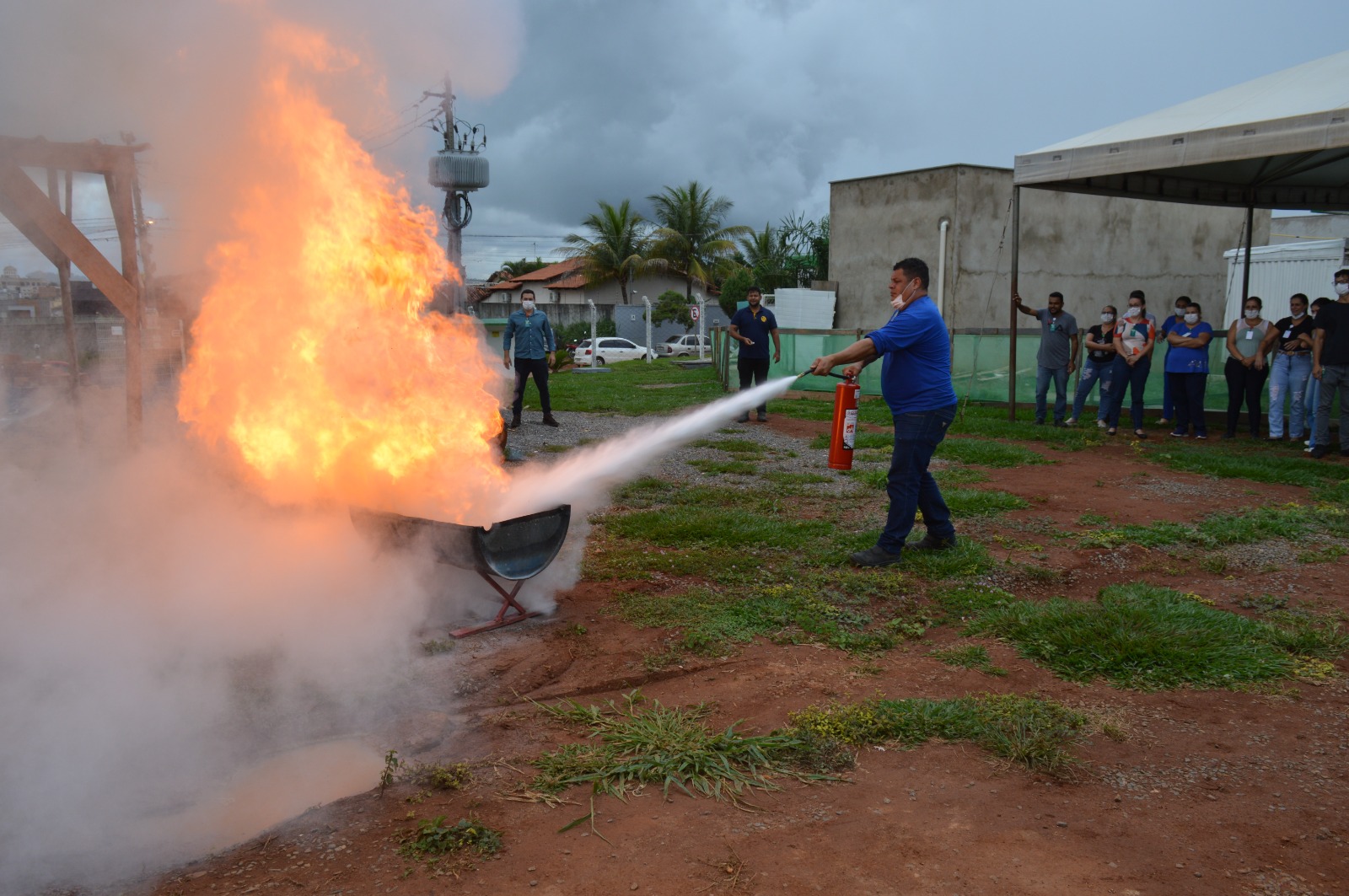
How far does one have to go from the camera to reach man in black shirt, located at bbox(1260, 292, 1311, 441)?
11312mm

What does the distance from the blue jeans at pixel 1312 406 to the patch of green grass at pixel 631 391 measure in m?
9.18

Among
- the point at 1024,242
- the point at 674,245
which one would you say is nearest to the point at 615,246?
the point at 674,245

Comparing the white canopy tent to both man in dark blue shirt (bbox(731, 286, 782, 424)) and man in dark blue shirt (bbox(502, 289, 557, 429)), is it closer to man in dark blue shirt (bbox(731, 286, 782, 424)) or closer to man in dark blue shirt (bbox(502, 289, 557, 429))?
man in dark blue shirt (bbox(731, 286, 782, 424))

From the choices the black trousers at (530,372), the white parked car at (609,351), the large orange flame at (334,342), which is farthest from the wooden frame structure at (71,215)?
the white parked car at (609,351)

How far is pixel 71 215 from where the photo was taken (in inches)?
266

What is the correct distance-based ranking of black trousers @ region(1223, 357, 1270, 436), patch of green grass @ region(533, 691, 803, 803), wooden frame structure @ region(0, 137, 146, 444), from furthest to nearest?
black trousers @ region(1223, 357, 1270, 436) → wooden frame structure @ region(0, 137, 146, 444) → patch of green grass @ region(533, 691, 803, 803)

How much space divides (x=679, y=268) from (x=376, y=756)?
4574 cm

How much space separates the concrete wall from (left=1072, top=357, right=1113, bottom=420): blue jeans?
300 inches

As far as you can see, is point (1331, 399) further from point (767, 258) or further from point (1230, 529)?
point (767, 258)

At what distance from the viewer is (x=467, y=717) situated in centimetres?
417

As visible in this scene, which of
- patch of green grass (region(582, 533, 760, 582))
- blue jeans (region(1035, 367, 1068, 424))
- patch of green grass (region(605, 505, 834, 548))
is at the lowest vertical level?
patch of green grass (region(582, 533, 760, 582))

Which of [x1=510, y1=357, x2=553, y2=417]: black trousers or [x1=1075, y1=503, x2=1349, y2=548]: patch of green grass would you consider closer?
[x1=1075, y1=503, x2=1349, y2=548]: patch of green grass

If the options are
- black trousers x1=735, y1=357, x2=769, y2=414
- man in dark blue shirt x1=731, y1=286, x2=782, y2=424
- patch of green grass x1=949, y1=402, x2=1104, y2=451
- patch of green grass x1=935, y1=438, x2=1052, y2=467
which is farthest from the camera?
black trousers x1=735, y1=357, x2=769, y2=414

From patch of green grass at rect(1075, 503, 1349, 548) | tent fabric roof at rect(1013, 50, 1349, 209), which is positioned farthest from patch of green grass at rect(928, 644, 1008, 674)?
tent fabric roof at rect(1013, 50, 1349, 209)
